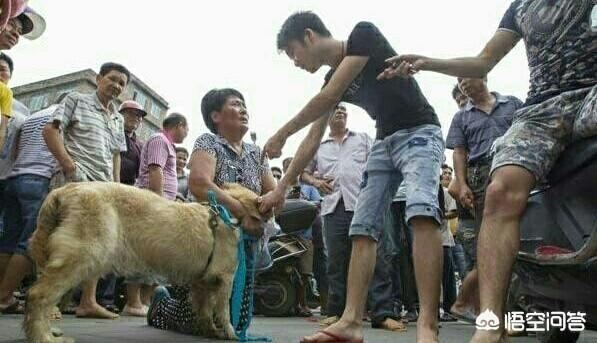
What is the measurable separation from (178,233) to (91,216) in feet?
1.89

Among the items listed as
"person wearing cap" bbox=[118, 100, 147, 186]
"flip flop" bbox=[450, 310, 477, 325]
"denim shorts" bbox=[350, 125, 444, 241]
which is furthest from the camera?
"person wearing cap" bbox=[118, 100, 147, 186]

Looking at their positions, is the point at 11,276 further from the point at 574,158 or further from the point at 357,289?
the point at 574,158

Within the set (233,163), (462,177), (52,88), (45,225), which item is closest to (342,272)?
(462,177)

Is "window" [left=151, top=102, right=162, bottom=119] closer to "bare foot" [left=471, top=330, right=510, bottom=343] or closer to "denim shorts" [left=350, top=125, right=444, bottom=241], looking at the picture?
"denim shorts" [left=350, top=125, right=444, bottom=241]

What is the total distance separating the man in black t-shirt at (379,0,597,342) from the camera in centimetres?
214

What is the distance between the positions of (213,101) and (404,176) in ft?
5.99

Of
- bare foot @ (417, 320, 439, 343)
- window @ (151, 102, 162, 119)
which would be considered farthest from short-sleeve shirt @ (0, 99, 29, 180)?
window @ (151, 102, 162, 119)

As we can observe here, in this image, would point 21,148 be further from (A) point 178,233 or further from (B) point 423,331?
(B) point 423,331

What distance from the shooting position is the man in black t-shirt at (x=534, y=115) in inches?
84.4

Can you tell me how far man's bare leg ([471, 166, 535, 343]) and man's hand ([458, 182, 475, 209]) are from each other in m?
2.48

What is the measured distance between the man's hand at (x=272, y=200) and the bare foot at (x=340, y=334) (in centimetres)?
94

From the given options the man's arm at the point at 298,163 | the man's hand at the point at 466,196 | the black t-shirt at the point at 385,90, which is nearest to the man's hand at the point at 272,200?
the man's arm at the point at 298,163

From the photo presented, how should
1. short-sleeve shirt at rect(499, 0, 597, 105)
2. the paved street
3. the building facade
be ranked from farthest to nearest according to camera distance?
the building facade < the paved street < short-sleeve shirt at rect(499, 0, 597, 105)

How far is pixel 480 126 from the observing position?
493 centimetres
